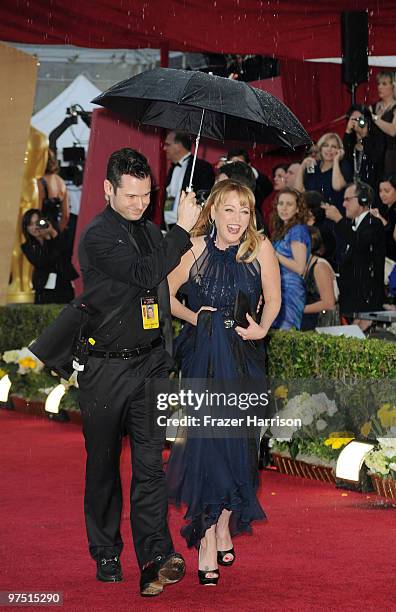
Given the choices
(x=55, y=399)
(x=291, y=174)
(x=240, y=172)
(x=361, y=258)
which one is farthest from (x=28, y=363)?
(x=240, y=172)

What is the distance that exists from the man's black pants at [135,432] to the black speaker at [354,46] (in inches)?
250

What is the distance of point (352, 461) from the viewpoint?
25.2 feet

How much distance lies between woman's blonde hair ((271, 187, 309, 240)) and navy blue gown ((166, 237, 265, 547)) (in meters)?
3.92

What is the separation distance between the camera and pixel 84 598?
17.4 ft

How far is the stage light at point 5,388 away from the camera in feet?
38.5

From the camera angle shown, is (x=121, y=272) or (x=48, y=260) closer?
(x=121, y=272)

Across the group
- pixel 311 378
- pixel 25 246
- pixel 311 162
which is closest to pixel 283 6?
pixel 311 162

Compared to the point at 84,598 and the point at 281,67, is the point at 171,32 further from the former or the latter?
the point at 84,598

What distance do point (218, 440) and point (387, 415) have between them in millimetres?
2368

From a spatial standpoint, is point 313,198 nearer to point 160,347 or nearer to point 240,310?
point 240,310

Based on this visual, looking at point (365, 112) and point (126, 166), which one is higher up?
point (365, 112)

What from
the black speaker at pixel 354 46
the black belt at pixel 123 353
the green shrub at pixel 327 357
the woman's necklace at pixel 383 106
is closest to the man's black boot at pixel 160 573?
the black belt at pixel 123 353

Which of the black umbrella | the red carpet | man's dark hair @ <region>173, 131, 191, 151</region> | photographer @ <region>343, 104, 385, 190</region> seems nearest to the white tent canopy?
man's dark hair @ <region>173, 131, 191, 151</region>

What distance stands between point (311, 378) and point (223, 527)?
313 centimetres
